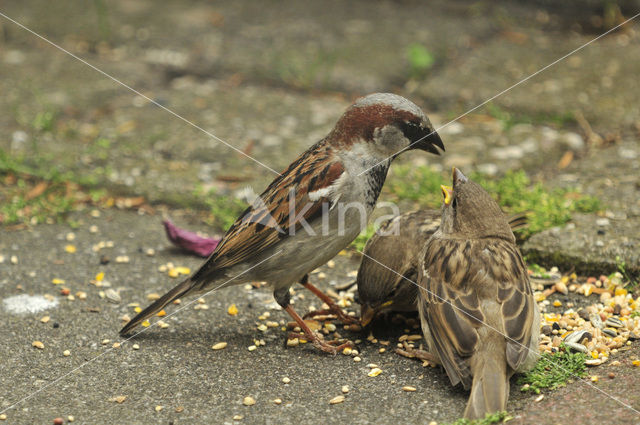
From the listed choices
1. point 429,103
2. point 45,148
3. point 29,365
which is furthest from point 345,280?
point 45,148


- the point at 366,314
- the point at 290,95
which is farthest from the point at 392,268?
the point at 290,95

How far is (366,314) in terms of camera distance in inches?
161

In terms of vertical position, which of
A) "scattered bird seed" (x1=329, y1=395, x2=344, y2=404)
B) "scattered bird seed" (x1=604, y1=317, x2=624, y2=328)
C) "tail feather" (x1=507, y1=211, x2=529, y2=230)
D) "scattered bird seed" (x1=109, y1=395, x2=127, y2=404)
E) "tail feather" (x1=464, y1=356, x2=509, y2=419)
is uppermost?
"tail feather" (x1=507, y1=211, x2=529, y2=230)

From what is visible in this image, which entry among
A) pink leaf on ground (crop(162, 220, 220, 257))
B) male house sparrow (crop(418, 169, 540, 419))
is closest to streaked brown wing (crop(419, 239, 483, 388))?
male house sparrow (crop(418, 169, 540, 419))

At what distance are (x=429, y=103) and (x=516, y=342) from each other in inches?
142

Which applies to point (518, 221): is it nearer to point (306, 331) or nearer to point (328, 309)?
point (328, 309)

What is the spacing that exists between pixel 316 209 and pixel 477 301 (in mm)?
907

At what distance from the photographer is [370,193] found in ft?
13.3

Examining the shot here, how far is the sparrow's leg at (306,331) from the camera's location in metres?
4.04

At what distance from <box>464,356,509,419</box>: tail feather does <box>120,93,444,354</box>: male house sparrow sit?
0.89 meters

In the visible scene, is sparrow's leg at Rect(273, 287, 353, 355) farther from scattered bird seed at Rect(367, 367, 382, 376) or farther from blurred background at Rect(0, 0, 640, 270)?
blurred background at Rect(0, 0, 640, 270)

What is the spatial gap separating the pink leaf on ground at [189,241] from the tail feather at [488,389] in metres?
2.21

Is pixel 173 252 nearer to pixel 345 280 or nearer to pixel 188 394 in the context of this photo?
pixel 345 280

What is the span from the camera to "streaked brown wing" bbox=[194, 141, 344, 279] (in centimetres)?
401
